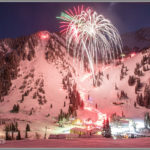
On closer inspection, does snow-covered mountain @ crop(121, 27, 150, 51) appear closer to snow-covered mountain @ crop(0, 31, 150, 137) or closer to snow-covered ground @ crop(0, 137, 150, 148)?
snow-covered mountain @ crop(0, 31, 150, 137)

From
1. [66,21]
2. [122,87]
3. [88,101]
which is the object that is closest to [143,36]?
[122,87]

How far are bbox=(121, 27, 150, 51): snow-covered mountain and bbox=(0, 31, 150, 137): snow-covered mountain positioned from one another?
52.9m

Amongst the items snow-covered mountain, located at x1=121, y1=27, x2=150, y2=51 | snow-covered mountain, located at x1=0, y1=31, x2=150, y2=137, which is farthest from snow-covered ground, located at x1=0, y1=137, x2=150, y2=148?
snow-covered mountain, located at x1=121, y1=27, x2=150, y2=51

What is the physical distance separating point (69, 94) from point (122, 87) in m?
23.8

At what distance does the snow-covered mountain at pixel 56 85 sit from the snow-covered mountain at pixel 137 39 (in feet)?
174

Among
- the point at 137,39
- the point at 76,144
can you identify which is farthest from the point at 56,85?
the point at 137,39

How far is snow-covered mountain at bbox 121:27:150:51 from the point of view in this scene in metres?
136

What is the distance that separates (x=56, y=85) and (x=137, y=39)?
100011mm

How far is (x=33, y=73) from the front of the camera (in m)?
66.7

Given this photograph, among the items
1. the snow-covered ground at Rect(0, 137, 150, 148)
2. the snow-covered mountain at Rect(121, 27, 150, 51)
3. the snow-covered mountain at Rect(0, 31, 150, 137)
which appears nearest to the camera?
the snow-covered ground at Rect(0, 137, 150, 148)

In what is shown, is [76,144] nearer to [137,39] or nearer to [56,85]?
[56,85]

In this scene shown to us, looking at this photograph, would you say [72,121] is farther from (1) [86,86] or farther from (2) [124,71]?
(2) [124,71]

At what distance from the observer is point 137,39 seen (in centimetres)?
14588

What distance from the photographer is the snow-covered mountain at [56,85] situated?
5259 centimetres
